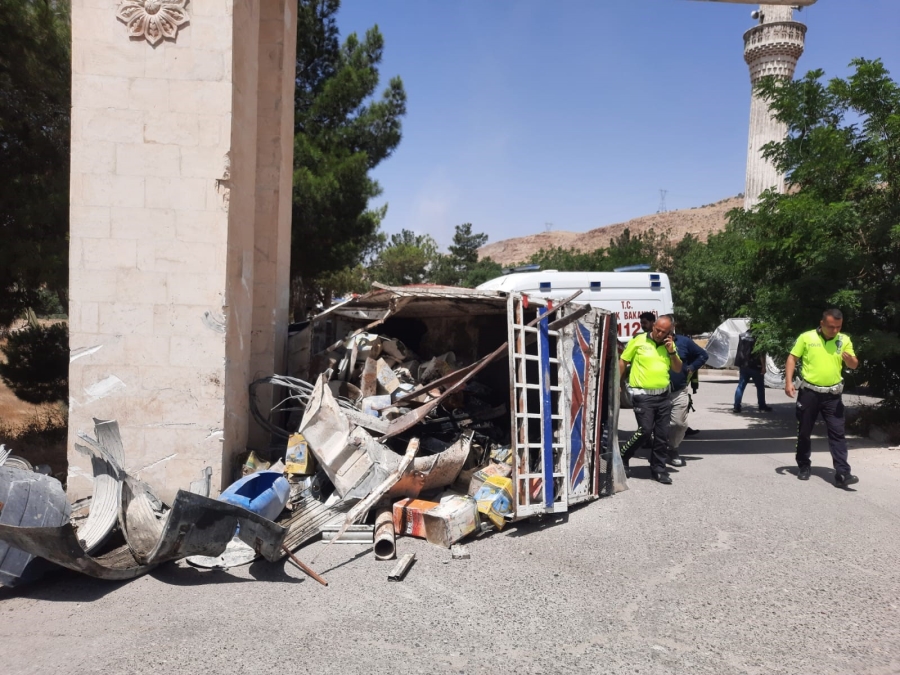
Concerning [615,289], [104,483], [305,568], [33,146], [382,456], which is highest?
[33,146]

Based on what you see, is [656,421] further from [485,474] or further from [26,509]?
[26,509]

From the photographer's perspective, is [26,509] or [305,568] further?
[26,509]

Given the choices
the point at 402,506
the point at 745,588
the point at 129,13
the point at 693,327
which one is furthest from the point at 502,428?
the point at 693,327

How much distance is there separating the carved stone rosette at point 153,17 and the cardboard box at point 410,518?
16.0 ft

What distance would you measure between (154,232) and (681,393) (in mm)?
6235

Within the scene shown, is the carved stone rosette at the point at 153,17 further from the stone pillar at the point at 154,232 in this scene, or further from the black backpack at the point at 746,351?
the black backpack at the point at 746,351

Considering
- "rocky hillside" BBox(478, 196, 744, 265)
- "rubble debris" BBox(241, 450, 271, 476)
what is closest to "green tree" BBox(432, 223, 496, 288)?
"rocky hillside" BBox(478, 196, 744, 265)

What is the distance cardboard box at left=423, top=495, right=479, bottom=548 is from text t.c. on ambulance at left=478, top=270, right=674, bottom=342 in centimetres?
515

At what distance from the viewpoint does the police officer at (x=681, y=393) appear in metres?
7.61

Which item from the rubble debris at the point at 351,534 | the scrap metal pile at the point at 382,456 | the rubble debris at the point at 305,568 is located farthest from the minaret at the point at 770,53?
the rubble debris at the point at 305,568

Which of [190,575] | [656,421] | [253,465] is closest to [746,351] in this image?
[656,421]

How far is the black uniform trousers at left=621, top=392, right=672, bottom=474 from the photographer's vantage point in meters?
6.91

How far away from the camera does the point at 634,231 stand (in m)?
85.1

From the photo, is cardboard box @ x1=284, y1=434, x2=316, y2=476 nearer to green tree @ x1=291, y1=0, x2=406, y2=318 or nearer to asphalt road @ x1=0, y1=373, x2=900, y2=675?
asphalt road @ x1=0, y1=373, x2=900, y2=675
